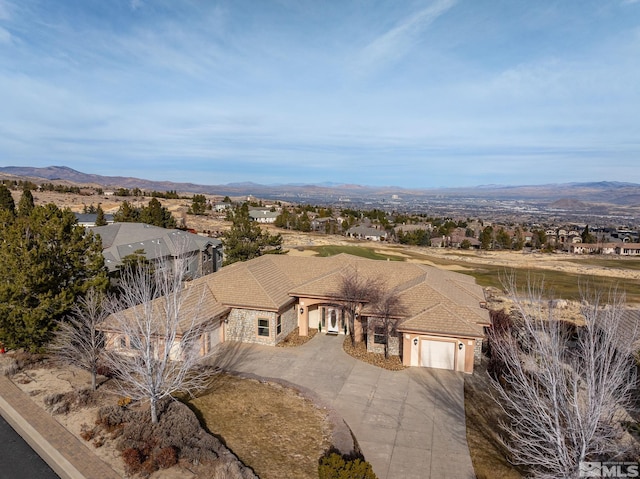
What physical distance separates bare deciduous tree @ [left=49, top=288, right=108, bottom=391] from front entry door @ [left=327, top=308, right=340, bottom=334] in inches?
483

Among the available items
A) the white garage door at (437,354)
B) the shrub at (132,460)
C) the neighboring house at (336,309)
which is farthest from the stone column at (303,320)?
the shrub at (132,460)

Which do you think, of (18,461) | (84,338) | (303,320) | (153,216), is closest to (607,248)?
(153,216)

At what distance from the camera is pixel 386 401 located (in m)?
16.6

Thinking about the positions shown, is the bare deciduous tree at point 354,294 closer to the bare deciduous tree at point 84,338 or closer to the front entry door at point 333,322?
the front entry door at point 333,322

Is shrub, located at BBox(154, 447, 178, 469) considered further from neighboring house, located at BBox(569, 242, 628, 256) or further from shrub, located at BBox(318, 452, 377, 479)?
neighboring house, located at BBox(569, 242, 628, 256)

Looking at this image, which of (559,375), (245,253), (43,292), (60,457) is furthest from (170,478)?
(245,253)

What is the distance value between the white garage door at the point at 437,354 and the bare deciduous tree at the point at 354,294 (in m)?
3.87

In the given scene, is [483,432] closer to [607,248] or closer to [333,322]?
[333,322]

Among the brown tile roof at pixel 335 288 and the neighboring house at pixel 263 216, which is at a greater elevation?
the brown tile roof at pixel 335 288

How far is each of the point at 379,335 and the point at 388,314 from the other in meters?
1.39

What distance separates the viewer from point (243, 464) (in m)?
12.2

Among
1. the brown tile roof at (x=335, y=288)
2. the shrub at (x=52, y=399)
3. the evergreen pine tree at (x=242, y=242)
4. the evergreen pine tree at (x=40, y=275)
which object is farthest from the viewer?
the evergreen pine tree at (x=242, y=242)

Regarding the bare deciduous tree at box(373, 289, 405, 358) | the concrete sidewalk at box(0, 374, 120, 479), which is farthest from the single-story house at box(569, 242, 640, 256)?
the concrete sidewalk at box(0, 374, 120, 479)

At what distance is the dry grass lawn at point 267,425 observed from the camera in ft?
40.8
